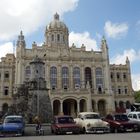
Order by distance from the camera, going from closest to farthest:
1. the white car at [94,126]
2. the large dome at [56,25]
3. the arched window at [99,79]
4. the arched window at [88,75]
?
the white car at [94,126] → the arched window at [99,79] → the arched window at [88,75] → the large dome at [56,25]

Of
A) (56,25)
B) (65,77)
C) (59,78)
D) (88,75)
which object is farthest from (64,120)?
(56,25)

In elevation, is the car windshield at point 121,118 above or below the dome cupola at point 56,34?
below

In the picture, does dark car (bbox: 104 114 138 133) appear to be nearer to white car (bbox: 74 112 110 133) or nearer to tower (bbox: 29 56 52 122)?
white car (bbox: 74 112 110 133)

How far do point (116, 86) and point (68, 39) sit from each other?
20531 millimetres

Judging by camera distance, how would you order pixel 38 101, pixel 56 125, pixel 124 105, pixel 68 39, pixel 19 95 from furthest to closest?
pixel 68 39 → pixel 124 105 → pixel 19 95 → pixel 38 101 → pixel 56 125

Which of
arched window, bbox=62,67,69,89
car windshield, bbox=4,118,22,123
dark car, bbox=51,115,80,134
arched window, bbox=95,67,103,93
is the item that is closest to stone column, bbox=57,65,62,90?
arched window, bbox=62,67,69,89

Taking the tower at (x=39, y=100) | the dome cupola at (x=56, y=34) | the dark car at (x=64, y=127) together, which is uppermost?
the dome cupola at (x=56, y=34)

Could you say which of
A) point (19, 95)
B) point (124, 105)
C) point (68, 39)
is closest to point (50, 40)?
point (68, 39)

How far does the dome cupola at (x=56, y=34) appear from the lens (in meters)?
76.8

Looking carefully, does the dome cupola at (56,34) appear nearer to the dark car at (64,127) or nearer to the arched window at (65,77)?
the arched window at (65,77)

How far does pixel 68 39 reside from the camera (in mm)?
81062

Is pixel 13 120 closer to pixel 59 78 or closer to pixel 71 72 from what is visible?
pixel 59 78

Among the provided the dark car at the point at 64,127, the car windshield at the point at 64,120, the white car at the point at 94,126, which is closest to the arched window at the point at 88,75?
the car windshield at the point at 64,120

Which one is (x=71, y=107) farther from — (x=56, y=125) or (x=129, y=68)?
(x=56, y=125)
